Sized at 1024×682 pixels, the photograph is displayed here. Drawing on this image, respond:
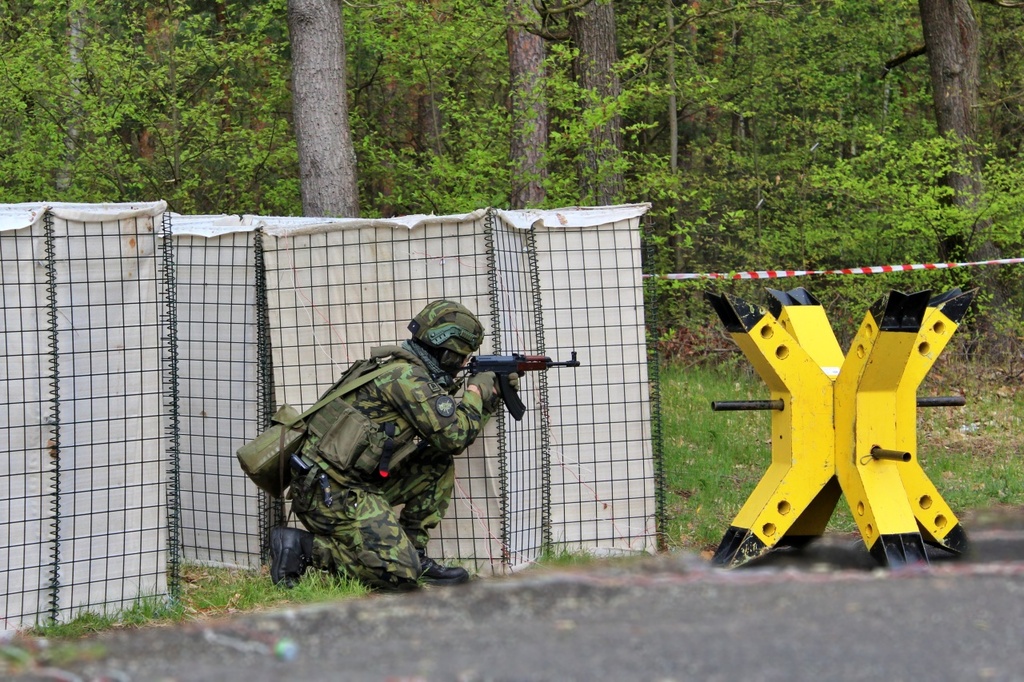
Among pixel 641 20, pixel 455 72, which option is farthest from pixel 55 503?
pixel 641 20

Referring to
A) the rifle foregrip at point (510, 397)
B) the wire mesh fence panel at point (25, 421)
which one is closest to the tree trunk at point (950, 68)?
the rifle foregrip at point (510, 397)

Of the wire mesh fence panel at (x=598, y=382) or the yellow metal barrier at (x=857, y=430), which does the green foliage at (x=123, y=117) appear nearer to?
the wire mesh fence panel at (x=598, y=382)

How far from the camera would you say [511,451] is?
6.25 metres

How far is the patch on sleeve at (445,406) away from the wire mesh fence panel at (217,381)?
140 centimetres

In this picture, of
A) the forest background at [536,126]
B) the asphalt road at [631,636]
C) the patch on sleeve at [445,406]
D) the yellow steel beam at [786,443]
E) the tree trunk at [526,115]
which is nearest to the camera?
the asphalt road at [631,636]

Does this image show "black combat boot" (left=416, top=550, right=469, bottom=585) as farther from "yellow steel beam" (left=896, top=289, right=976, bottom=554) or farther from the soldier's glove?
"yellow steel beam" (left=896, top=289, right=976, bottom=554)

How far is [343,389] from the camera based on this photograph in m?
5.85

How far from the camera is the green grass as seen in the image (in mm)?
7621

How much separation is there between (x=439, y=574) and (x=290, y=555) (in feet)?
2.59

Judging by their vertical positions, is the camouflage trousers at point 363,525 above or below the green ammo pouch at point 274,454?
below

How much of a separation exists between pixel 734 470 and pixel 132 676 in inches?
243

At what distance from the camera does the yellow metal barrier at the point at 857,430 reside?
5.67 meters

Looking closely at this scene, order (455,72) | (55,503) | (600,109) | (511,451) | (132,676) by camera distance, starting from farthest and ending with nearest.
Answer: (455,72) < (600,109) < (511,451) < (55,503) < (132,676)

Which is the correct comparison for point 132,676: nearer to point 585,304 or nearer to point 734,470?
point 585,304
